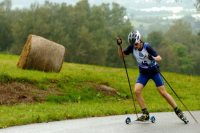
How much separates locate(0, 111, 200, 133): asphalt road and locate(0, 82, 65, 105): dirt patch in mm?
4015

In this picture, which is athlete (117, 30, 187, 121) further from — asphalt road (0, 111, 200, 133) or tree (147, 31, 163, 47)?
tree (147, 31, 163, 47)

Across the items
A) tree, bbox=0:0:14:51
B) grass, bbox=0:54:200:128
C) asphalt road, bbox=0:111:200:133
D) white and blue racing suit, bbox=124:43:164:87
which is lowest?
tree, bbox=0:0:14:51

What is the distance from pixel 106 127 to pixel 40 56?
9579 mm

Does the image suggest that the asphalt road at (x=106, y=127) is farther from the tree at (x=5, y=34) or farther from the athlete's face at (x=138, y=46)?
the tree at (x=5, y=34)

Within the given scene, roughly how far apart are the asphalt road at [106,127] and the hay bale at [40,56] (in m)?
8.14

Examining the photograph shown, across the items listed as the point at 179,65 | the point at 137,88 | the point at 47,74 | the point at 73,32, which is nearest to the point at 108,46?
the point at 73,32

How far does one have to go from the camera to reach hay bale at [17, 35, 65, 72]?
18.7 metres

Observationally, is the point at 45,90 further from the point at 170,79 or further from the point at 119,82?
the point at 170,79

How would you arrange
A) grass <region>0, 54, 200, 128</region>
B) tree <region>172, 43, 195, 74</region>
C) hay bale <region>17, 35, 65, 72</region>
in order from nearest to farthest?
grass <region>0, 54, 200, 128</region> → hay bale <region>17, 35, 65, 72</region> → tree <region>172, 43, 195, 74</region>

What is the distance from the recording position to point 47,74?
719 inches

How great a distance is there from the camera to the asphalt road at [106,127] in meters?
9.26

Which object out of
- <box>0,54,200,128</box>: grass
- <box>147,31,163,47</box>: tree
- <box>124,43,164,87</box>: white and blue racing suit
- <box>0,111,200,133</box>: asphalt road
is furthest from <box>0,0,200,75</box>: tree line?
<box>124,43,164,87</box>: white and blue racing suit

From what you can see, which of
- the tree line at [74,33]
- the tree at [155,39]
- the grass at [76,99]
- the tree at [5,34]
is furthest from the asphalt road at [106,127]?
the tree at [155,39]

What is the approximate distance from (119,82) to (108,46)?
6102cm
